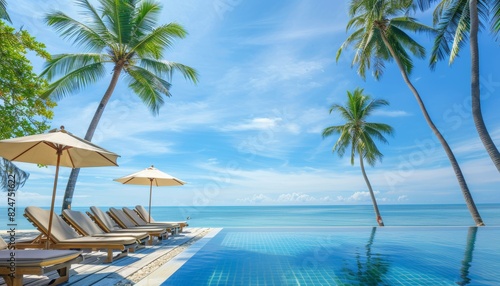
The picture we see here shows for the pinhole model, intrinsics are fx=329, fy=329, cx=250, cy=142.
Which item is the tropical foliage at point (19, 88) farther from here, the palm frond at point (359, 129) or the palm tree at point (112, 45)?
the palm frond at point (359, 129)

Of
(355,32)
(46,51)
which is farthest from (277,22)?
(46,51)

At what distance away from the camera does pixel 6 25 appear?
27.5ft

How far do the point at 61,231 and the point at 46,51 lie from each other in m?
5.77

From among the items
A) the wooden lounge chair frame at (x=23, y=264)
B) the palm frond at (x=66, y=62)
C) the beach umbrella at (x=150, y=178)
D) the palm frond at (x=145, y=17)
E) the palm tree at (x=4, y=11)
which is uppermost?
the palm frond at (x=145, y=17)

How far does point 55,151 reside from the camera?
5.56 m

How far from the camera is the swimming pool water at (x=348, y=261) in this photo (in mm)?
4414

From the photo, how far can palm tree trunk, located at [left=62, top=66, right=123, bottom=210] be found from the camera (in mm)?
9516

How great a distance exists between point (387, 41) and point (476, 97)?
213 inches

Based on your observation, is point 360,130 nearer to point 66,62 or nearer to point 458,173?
point 458,173

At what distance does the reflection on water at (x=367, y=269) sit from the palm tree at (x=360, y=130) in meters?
11.3

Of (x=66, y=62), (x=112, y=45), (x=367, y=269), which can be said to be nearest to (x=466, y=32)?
(x=367, y=269)

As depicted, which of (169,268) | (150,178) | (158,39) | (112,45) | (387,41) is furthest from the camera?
(387,41)

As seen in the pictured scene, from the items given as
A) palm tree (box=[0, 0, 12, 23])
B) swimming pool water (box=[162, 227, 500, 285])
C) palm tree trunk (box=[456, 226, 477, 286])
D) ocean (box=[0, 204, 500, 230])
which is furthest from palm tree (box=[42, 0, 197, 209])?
palm tree trunk (box=[456, 226, 477, 286])

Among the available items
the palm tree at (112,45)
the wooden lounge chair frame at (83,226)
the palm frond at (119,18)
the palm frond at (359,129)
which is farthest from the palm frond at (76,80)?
the palm frond at (359,129)
